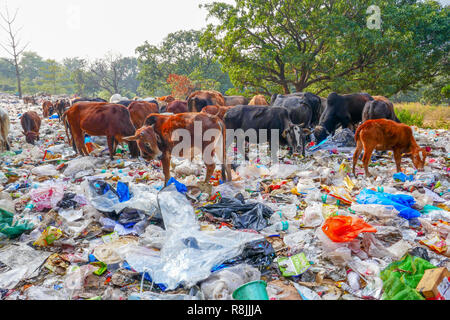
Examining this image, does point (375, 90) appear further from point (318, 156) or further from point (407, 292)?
point (407, 292)

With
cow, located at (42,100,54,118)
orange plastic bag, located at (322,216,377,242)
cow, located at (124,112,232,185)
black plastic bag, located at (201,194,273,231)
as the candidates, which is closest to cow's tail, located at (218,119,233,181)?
cow, located at (124,112,232,185)

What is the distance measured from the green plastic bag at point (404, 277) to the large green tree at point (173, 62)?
28.7 meters

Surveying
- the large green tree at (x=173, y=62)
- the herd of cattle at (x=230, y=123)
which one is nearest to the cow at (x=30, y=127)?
the herd of cattle at (x=230, y=123)

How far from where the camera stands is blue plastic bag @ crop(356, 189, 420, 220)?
3201mm

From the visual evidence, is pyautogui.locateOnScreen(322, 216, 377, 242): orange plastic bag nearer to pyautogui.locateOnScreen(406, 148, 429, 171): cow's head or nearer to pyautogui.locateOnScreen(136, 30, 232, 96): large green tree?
pyautogui.locateOnScreen(406, 148, 429, 171): cow's head

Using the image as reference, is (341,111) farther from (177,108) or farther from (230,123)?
(177,108)

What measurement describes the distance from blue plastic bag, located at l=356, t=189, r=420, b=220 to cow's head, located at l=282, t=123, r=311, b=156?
9.43 ft

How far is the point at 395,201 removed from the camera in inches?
133

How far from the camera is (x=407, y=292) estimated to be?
198 centimetres

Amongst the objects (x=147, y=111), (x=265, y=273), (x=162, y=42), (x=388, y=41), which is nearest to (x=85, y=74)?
(x=162, y=42)

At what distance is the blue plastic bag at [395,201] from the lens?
3.20 metres

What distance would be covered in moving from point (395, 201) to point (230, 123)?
417 centimetres

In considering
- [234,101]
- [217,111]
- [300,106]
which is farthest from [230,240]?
[234,101]

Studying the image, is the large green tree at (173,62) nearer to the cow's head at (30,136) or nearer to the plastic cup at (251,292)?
the cow's head at (30,136)
